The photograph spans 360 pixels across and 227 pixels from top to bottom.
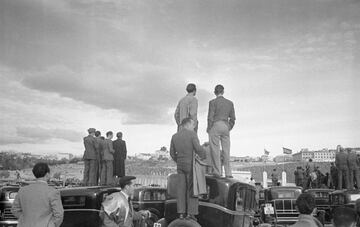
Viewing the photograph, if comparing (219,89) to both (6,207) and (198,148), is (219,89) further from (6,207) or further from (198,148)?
(6,207)

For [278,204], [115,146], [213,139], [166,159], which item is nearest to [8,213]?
[115,146]

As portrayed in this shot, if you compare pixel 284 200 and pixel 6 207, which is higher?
pixel 284 200

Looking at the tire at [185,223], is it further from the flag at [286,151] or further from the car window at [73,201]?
the flag at [286,151]

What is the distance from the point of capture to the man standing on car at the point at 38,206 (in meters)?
4.84

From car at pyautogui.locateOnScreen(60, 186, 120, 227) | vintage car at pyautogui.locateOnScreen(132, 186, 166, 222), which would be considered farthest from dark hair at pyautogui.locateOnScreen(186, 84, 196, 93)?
vintage car at pyautogui.locateOnScreen(132, 186, 166, 222)

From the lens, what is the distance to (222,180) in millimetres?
7156

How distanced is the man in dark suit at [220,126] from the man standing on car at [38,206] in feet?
13.9

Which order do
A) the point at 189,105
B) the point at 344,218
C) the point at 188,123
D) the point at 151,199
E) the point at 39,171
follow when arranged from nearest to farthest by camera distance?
the point at 344,218 → the point at 39,171 → the point at 188,123 → the point at 189,105 → the point at 151,199

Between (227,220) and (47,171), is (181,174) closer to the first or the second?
(227,220)

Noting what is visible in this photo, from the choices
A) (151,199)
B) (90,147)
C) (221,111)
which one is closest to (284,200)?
(151,199)

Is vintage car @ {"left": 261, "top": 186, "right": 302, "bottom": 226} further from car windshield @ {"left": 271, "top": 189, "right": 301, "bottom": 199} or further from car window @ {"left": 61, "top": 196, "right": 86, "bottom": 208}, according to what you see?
car window @ {"left": 61, "top": 196, "right": 86, "bottom": 208}

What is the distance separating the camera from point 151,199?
42.3 ft

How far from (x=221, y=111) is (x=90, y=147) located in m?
6.21

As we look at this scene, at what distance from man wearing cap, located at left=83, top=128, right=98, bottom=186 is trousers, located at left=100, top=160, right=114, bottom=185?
0.30 metres
